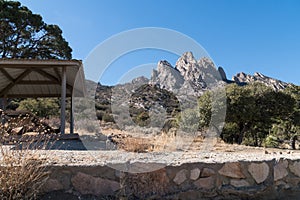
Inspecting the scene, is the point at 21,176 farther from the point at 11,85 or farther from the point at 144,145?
the point at 11,85

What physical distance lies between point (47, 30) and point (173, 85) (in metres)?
10.2

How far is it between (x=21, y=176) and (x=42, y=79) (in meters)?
7.12

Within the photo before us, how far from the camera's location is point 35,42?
13.7 m

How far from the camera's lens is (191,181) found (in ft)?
7.61

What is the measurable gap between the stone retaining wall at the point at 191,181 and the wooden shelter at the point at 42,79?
3918 millimetres

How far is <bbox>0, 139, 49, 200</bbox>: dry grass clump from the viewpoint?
185 centimetres

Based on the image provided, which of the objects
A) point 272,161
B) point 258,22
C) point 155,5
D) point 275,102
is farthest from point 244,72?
point 272,161

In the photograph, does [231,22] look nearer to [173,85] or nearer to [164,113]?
[173,85]

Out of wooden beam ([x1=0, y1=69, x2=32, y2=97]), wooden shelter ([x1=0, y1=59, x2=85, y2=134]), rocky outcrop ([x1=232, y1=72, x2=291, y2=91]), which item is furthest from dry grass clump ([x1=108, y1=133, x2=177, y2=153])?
rocky outcrop ([x1=232, y1=72, x2=291, y2=91])

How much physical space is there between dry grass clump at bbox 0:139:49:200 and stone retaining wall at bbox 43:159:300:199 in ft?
0.33

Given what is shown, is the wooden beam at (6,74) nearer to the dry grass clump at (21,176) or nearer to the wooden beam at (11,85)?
the wooden beam at (11,85)

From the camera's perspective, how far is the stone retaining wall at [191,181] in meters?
2.10

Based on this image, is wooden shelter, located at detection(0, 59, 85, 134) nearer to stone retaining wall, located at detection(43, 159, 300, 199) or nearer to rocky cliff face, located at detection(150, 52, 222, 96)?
rocky cliff face, located at detection(150, 52, 222, 96)

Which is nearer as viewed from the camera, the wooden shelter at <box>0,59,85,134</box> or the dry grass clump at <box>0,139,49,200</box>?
the dry grass clump at <box>0,139,49,200</box>
